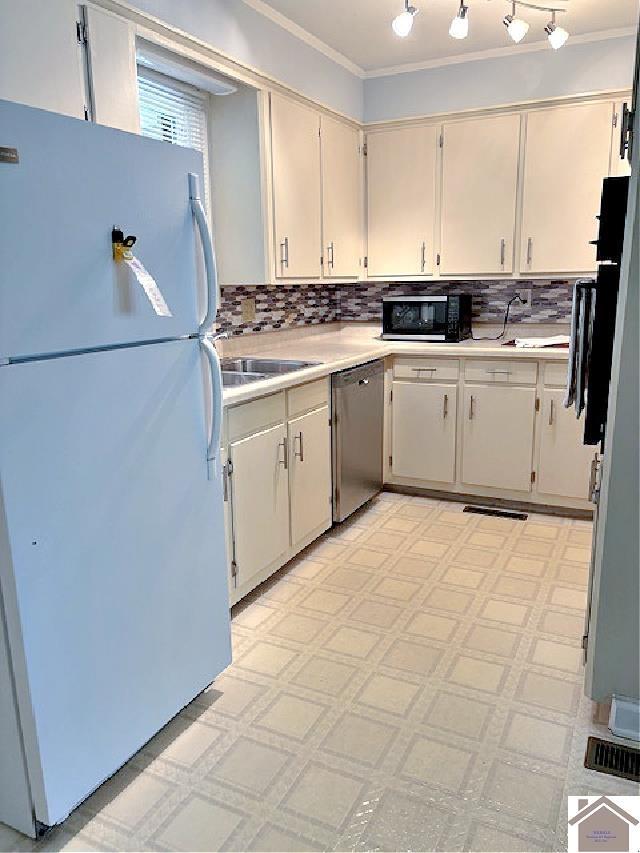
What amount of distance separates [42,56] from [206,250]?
765 millimetres

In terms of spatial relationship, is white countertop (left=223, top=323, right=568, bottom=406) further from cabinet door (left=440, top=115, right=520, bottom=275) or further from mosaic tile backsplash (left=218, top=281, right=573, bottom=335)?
cabinet door (left=440, top=115, right=520, bottom=275)

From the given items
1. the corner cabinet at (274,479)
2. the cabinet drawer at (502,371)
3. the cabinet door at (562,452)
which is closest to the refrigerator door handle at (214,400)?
the corner cabinet at (274,479)

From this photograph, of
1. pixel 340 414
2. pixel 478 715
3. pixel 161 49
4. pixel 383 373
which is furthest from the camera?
pixel 383 373

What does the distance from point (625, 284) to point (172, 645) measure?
1603 mm

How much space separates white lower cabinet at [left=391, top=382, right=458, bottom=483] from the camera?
3.86m

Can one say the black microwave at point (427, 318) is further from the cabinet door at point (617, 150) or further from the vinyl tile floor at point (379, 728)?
the vinyl tile floor at point (379, 728)

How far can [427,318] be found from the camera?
13.2ft

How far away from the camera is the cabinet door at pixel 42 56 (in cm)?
A: 183

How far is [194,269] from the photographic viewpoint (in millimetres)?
1845

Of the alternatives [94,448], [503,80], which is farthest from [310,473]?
[503,80]

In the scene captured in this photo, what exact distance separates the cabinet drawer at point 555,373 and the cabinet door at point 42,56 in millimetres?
2587

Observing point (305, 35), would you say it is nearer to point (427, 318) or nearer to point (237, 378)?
point (427, 318)

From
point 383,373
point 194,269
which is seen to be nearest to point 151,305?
point 194,269

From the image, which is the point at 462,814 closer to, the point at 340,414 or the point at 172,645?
the point at 172,645
